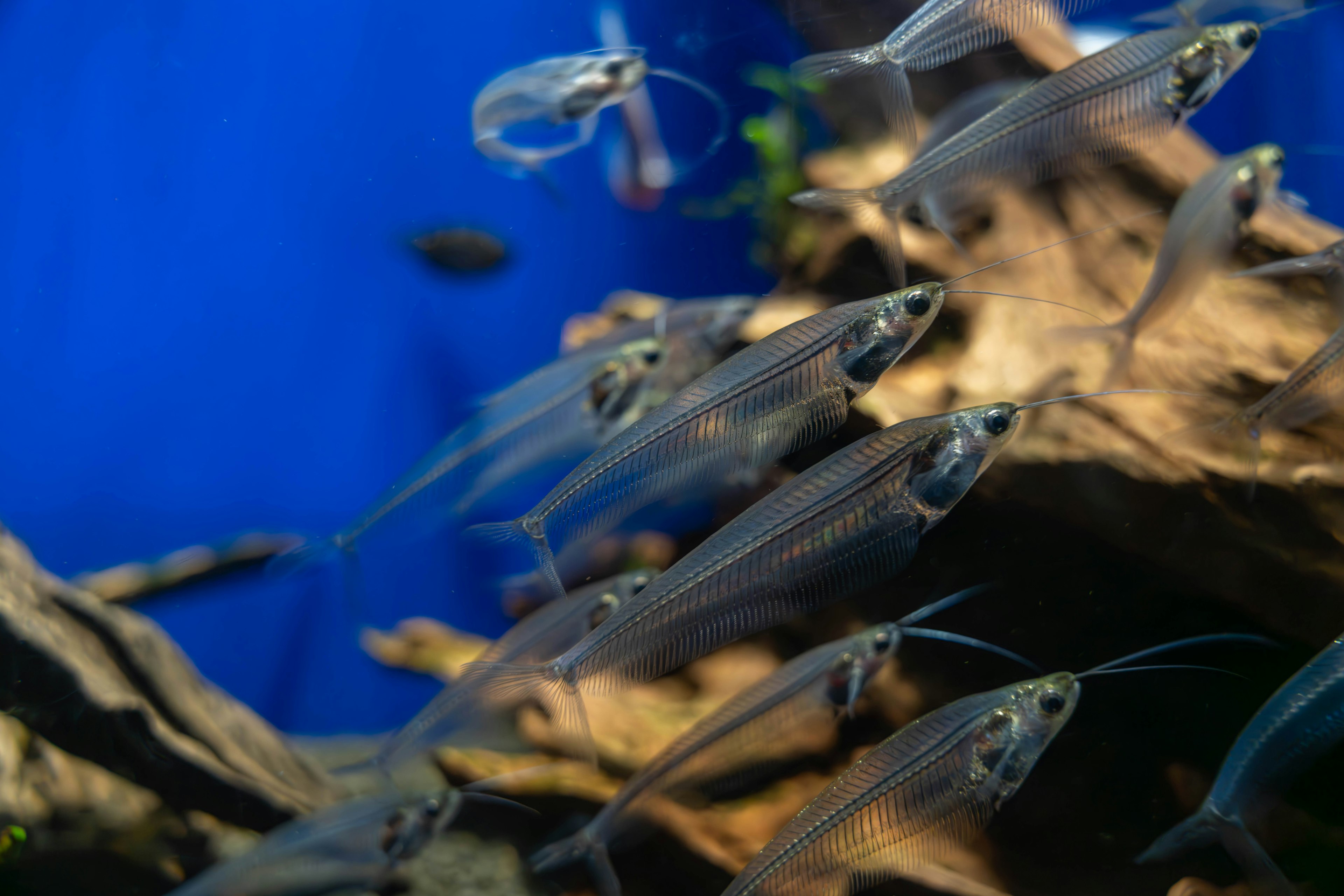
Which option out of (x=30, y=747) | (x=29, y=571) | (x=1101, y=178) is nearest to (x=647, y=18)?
(x=1101, y=178)

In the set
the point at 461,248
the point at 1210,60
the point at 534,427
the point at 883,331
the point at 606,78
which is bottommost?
the point at 534,427

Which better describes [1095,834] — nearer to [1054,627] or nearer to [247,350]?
[1054,627]

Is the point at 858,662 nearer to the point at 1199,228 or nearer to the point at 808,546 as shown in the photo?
the point at 808,546

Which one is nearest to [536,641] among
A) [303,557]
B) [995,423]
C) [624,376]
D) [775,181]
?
[624,376]

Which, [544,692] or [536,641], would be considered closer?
[544,692]

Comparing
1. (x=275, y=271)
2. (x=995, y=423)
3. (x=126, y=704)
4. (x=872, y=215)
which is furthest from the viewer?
(x=275, y=271)

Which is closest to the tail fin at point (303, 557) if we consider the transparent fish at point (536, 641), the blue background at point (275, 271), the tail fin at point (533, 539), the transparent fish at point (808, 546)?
the blue background at point (275, 271)
